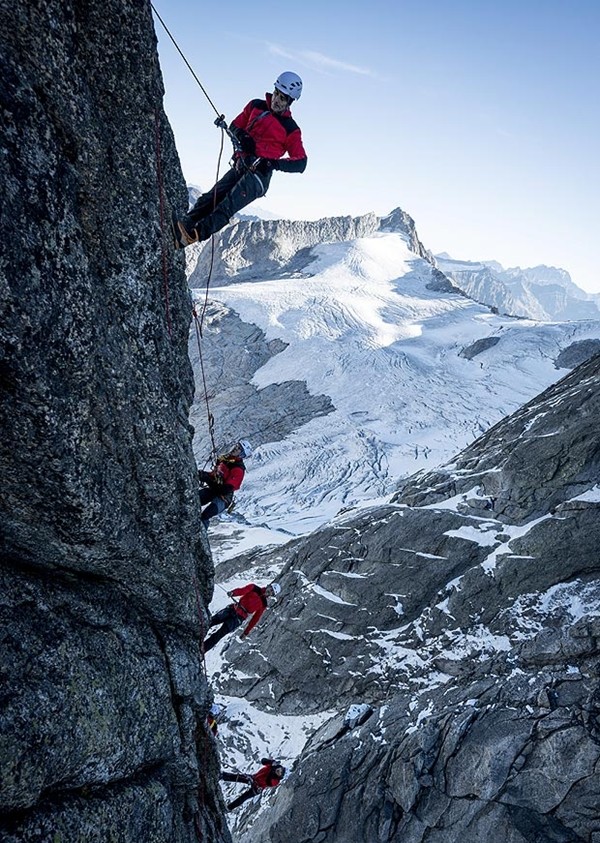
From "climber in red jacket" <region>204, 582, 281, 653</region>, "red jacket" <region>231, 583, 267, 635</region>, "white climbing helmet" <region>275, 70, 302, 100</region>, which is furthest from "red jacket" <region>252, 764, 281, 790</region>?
"white climbing helmet" <region>275, 70, 302, 100</region>

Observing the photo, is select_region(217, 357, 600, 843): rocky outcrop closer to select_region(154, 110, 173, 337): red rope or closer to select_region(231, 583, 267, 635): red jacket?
select_region(231, 583, 267, 635): red jacket

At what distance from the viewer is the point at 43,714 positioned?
5.12 m

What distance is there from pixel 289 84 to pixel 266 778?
15.9m

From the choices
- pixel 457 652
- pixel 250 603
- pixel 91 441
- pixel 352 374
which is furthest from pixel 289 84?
pixel 352 374

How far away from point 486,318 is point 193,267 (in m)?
52.2

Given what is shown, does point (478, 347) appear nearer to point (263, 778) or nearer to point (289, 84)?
point (263, 778)

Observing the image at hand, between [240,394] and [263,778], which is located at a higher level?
[240,394]

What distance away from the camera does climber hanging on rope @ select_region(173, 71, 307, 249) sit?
7895 mm

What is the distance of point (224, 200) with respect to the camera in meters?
7.84

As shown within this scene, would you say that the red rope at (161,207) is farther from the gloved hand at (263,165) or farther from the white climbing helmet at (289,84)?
the white climbing helmet at (289,84)

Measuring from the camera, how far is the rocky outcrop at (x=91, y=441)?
16.0ft

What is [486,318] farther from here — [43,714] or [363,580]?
[43,714]

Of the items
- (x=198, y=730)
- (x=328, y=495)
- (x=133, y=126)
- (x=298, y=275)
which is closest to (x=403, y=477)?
(x=328, y=495)

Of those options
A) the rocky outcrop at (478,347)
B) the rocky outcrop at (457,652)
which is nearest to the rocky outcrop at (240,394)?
the rocky outcrop at (478,347)
